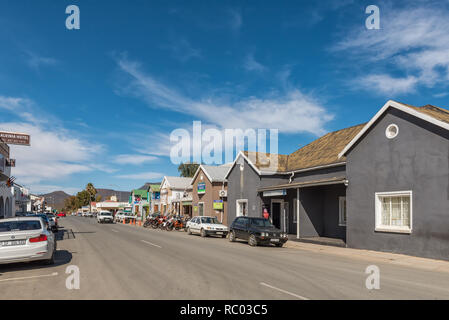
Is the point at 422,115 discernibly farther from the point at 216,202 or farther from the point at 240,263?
the point at 216,202

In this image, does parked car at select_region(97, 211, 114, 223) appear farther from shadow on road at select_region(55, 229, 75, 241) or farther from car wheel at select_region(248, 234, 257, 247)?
car wheel at select_region(248, 234, 257, 247)

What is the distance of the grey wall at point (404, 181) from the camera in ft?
45.8

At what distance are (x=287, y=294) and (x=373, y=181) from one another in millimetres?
11122

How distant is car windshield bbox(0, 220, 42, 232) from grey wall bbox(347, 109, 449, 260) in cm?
1359

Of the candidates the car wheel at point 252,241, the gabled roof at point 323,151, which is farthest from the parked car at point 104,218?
the car wheel at point 252,241

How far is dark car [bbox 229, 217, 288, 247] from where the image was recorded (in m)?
18.8

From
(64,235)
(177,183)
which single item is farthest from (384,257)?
(177,183)

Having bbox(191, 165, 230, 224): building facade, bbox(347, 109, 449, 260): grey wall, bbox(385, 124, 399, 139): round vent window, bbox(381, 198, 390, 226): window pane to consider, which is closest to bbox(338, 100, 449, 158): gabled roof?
bbox(347, 109, 449, 260): grey wall

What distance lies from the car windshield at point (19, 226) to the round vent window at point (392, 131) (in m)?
14.2

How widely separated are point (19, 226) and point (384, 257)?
13.2 m

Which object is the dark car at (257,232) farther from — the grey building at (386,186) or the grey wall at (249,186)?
the grey wall at (249,186)

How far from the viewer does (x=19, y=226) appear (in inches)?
442

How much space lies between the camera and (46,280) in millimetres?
8969

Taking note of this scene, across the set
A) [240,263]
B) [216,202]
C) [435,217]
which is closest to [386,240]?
[435,217]
